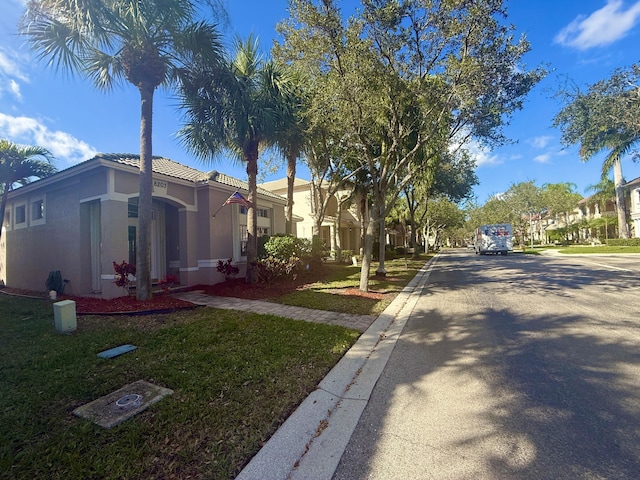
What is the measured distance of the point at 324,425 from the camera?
301cm

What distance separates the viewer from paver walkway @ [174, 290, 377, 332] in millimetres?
6775

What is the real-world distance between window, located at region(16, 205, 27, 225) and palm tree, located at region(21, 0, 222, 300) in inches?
326

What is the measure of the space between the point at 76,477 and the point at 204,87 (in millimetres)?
9422

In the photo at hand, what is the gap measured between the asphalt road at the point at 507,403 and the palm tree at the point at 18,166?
1738 centimetres

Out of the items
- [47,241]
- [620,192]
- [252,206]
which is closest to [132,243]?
[47,241]

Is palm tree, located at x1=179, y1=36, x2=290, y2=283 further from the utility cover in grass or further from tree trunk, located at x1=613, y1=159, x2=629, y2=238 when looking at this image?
tree trunk, located at x1=613, y1=159, x2=629, y2=238

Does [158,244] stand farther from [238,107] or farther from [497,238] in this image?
[497,238]

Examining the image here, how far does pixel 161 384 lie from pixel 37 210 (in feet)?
43.3

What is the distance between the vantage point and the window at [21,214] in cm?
1304

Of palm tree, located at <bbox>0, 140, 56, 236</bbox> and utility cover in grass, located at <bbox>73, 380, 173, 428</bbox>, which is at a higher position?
palm tree, located at <bbox>0, 140, 56, 236</bbox>

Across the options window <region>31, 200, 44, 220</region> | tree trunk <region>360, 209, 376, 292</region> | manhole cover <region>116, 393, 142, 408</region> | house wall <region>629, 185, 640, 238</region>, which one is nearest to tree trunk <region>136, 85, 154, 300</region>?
manhole cover <region>116, 393, 142, 408</region>

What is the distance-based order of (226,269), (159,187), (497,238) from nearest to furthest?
1. (159,187)
2. (226,269)
3. (497,238)

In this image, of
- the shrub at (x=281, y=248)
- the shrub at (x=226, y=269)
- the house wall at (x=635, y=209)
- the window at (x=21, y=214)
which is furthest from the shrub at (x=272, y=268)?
the house wall at (x=635, y=209)

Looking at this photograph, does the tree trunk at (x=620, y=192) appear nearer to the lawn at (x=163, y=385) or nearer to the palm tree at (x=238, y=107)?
the palm tree at (x=238, y=107)
